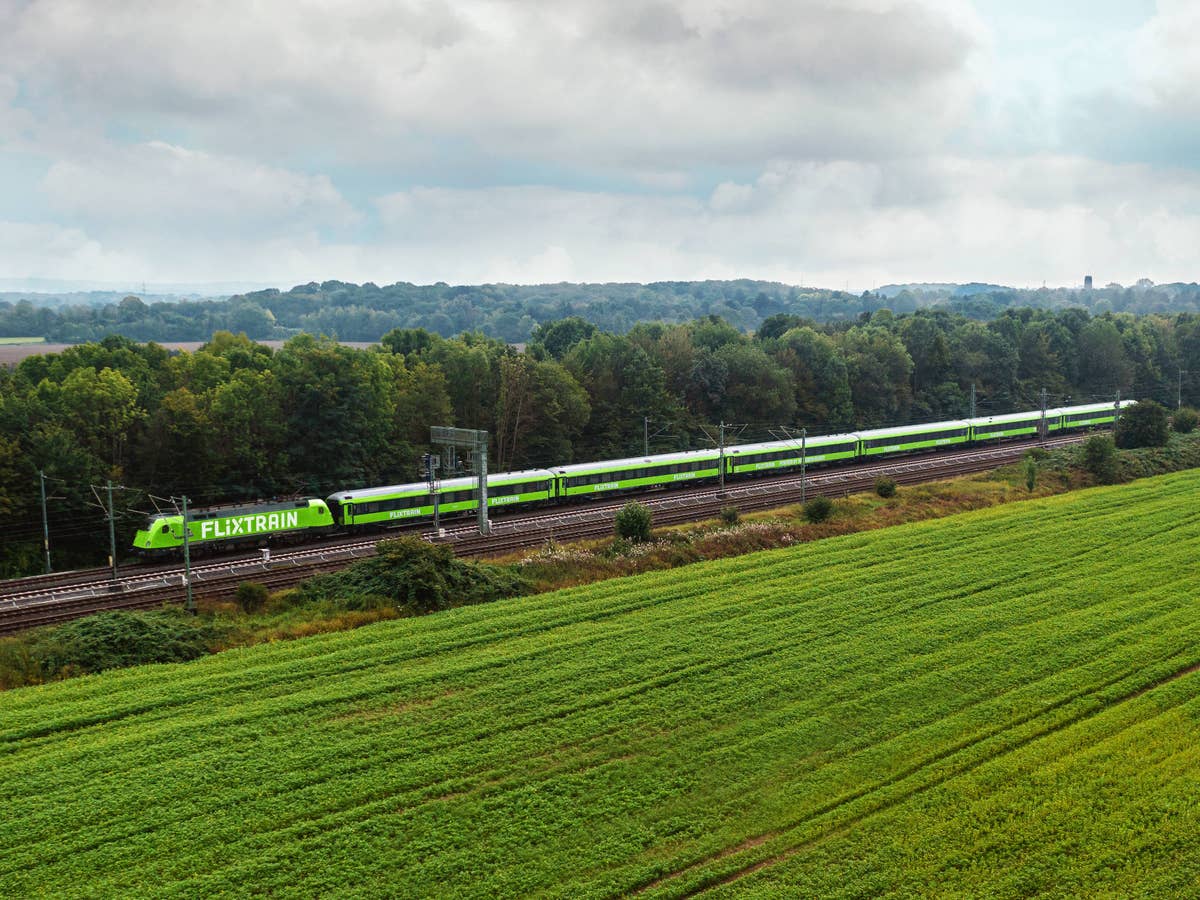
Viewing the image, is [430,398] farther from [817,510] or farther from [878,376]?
[878,376]

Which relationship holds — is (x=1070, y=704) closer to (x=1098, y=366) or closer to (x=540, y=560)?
(x=540, y=560)

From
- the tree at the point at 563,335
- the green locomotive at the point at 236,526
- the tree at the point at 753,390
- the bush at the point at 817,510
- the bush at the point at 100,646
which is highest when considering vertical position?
the tree at the point at 563,335

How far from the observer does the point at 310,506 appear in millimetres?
54438

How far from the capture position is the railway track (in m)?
42.8

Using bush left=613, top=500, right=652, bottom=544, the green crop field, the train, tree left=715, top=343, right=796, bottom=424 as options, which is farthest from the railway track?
tree left=715, top=343, right=796, bottom=424

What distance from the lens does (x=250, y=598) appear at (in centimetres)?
4025

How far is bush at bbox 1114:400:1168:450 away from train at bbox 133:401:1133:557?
1056 cm

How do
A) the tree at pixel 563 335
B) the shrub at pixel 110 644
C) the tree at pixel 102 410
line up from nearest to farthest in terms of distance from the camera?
the shrub at pixel 110 644 → the tree at pixel 102 410 → the tree at pixel 563 335

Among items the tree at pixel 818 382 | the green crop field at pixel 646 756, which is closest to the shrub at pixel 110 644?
the green crop field at pixel 646 756

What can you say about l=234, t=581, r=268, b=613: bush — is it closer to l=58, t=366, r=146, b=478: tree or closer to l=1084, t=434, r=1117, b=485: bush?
l=58, t=366, r=146, b=478: tree

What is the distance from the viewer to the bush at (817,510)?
55781 mm

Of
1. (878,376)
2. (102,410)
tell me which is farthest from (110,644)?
(878,376)

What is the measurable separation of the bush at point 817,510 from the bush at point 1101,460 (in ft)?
89.6

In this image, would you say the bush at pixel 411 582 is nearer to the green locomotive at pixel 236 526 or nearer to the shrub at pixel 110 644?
the shrub at pixel 110 644
